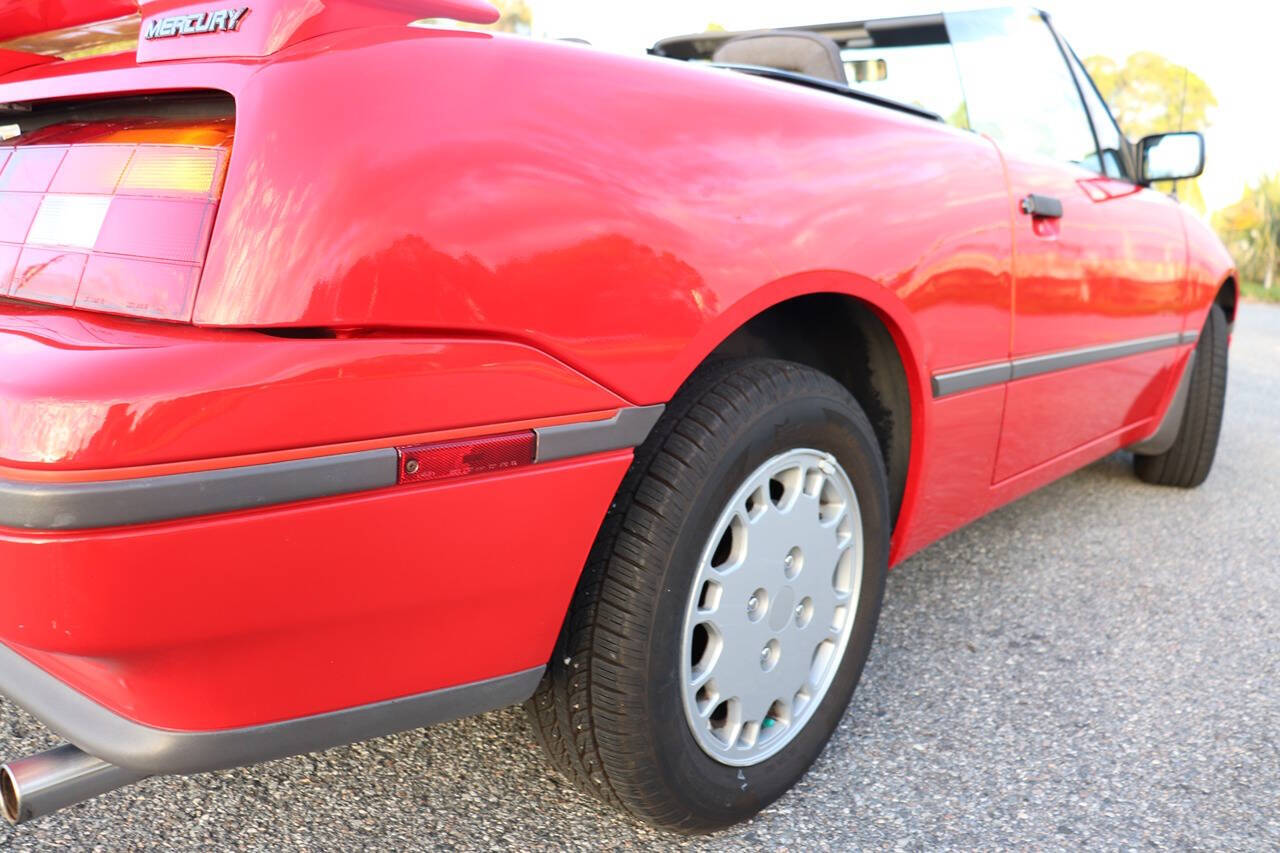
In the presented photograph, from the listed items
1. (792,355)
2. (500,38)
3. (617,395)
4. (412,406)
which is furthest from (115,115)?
(792,355)

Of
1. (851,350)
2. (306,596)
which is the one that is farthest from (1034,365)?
(306,596)

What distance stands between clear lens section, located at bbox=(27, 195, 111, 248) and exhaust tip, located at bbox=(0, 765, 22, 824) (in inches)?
25.3

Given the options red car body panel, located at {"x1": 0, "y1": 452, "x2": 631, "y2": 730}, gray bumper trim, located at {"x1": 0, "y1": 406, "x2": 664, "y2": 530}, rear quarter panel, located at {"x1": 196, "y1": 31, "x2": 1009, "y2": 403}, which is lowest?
red car body panel, located at {"x1": 0, "y1": 452, "x2": 631, "y2": 730}

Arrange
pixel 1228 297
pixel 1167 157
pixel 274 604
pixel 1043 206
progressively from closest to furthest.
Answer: pixel 274 604 → pixel 1043 206 → pixel 1167 157 → pixel 1228 297

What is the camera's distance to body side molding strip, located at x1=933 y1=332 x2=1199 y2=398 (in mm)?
2084

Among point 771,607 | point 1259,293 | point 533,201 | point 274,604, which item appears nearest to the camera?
point 274,604

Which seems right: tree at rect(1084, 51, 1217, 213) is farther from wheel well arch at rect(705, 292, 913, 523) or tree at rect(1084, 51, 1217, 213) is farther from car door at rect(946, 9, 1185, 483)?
wheel well arch at rect(705, 292, 913, 523)

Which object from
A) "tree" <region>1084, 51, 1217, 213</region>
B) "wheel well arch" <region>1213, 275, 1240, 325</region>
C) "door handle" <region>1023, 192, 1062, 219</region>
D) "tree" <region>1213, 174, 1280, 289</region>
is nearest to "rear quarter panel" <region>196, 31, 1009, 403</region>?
"door handle" <region>1023, 192, 1062, 219</region>

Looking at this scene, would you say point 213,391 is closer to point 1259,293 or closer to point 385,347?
point 385,347

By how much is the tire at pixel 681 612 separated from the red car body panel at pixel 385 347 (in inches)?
3.3

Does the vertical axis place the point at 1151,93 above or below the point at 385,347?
below

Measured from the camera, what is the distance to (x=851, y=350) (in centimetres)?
203

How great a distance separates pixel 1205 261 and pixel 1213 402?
0.58m

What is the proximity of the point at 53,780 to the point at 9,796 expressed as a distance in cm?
5
